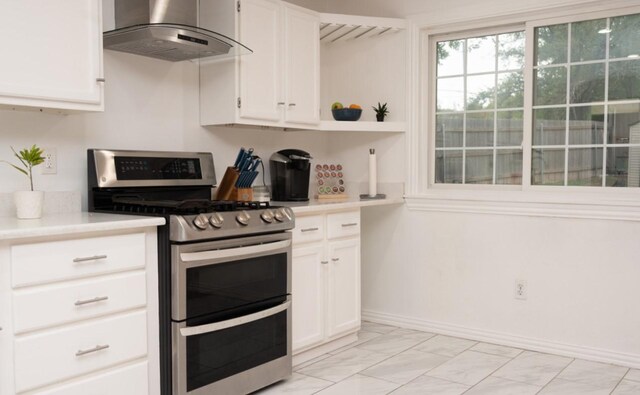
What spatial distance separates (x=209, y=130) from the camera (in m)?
3.46

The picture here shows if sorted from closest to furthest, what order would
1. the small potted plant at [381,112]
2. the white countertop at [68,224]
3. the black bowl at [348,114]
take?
the white countertop at [68,224], the black bowl at [348,114], the small potted plant at [381,112]

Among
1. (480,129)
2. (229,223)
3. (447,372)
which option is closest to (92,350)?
(229,223)

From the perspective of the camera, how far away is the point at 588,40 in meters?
3.48

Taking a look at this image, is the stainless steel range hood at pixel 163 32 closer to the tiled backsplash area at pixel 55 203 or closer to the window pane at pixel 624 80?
the tiled backsplash area at pixel 55 203

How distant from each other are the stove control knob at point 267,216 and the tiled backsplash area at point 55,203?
2.84ft

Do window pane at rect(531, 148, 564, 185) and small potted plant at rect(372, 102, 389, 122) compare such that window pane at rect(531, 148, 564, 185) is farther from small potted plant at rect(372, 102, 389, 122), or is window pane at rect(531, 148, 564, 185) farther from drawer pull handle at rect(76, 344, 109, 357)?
drawer pull handle at rect(76, 344, 109, 357)

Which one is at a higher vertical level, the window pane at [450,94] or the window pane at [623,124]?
the window pane at [450,94]

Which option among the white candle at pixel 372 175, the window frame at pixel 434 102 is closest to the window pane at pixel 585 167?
the window frame at pixel 434 102

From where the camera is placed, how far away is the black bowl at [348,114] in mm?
3959

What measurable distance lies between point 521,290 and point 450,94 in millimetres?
1368

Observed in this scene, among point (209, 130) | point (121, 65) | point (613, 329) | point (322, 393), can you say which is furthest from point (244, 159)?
point (613, 329)

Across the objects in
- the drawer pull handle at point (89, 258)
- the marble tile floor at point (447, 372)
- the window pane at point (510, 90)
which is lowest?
the marble tile floor at point (447, 372)

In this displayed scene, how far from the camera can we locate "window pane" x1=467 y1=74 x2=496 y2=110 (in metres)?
3.87

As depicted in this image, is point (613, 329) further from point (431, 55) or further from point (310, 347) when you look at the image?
point (431, 55)
